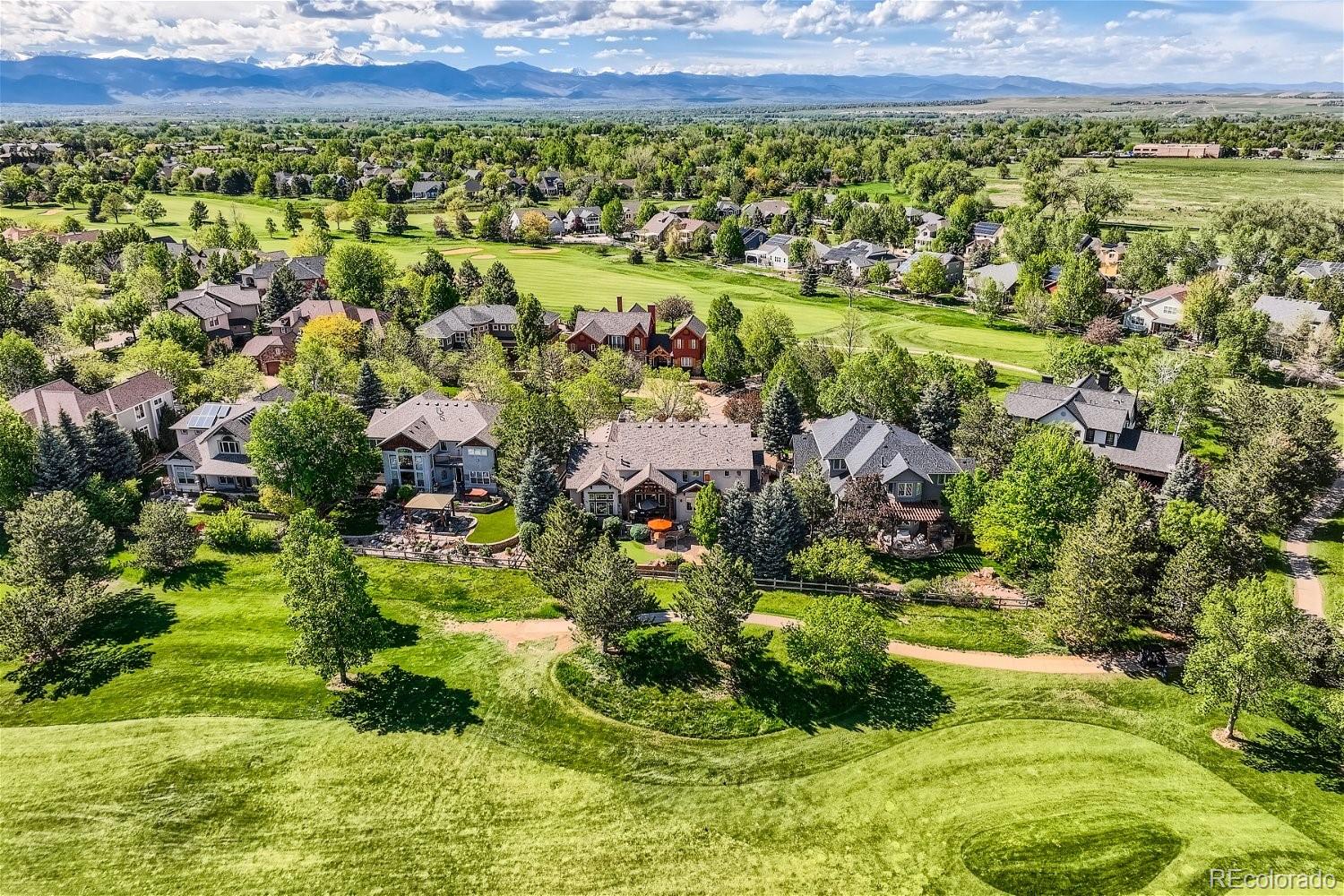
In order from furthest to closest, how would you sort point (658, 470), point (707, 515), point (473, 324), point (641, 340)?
point (473, 324) → point (641, 340) → point (658, 470) → point (707, 515)

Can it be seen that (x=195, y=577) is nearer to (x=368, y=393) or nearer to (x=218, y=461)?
(x=218, y=461)

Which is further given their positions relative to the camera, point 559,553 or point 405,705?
point 559,553

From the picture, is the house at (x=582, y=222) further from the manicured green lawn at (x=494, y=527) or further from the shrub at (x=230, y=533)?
the shrub at (x=230, y=533)

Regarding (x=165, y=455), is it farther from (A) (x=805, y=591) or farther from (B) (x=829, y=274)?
(B) (x=829, y=274)

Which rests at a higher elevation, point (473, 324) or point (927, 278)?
point (927, 278)

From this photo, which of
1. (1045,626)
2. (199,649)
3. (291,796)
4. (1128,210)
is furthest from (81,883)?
(1128,210)

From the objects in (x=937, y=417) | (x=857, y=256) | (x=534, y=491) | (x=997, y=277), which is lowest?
(x=534, y=491)

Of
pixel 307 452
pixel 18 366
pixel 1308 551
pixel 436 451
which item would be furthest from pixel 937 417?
pixel 18 366
